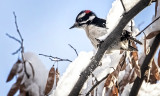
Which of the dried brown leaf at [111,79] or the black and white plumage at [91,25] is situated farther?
the black and white plumage at [91,25]

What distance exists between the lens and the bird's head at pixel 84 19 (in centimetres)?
384

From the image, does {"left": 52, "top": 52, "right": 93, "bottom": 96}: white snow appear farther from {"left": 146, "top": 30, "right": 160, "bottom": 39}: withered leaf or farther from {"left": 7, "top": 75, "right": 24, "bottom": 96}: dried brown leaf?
{"left": 146, "top": 30, "right": 160, "bottom": 39}: withered leaf

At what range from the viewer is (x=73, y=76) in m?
1.92

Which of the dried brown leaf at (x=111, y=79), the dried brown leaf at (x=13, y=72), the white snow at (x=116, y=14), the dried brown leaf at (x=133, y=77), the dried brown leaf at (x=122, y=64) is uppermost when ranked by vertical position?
the white snow at (x=116, y=14)

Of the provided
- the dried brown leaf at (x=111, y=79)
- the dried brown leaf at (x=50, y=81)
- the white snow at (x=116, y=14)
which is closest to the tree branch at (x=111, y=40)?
the white snow at (x=116, y=14)

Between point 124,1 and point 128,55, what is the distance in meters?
0.57

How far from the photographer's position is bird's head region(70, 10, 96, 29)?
384cm

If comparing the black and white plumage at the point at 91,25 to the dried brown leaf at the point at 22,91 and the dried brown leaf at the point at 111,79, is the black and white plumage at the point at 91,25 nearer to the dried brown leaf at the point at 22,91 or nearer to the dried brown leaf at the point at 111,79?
the dried brown leaf at the point at 111,79

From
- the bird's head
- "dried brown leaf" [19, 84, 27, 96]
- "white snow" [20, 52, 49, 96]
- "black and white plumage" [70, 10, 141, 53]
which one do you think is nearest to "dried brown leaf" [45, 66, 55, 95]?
"white snow" [20, 52, 49, 96]

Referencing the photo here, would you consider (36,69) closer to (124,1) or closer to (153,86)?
(124,1)

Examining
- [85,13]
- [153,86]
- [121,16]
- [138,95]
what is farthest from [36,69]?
[85,13]

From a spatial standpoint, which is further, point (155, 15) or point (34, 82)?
point (155, 15)

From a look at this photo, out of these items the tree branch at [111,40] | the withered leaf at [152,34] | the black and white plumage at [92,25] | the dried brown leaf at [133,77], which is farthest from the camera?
the black and white plumage at [92,25]

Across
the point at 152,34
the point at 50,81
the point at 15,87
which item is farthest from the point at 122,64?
the point at 15,87
